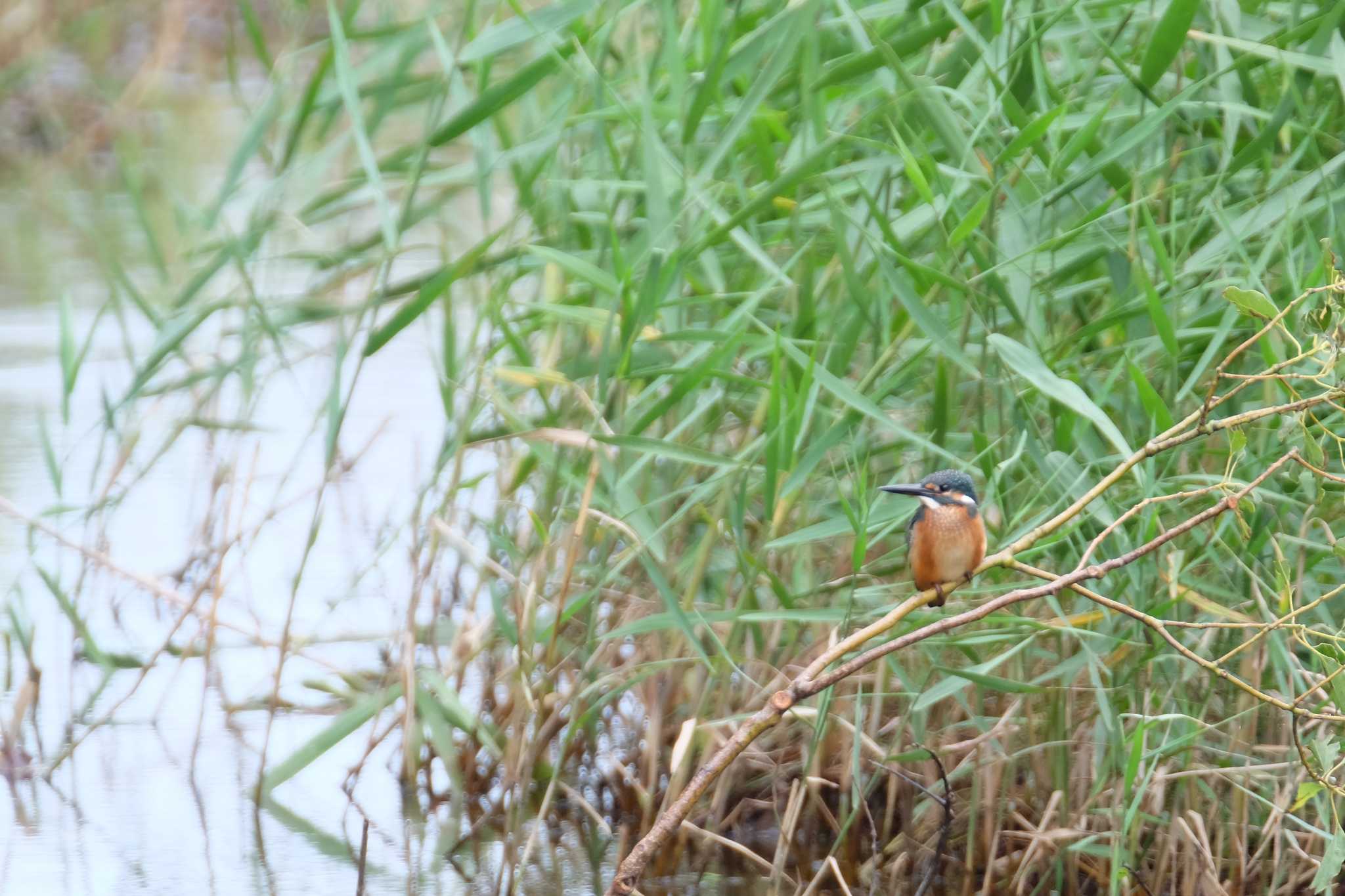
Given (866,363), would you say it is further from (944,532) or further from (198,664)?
(198,664)

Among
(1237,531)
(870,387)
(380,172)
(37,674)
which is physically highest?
(380,172)

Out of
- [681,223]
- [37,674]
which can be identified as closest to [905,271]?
[681,223]

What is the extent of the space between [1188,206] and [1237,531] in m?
0.51

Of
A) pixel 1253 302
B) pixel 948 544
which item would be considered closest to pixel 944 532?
pixel 948 544

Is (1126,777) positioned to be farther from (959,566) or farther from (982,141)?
(982,141)

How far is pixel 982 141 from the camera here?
2773mm

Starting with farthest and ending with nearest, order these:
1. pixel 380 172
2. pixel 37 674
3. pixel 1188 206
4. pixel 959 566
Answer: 1. pixel 37 674
2. pixel 380 172
3. pixel 1188 206
4. pixel 959 566

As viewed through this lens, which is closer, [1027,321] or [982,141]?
[1027,321]

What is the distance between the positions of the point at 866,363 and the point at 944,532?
1.81 feet

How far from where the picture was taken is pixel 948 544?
235 centimetres

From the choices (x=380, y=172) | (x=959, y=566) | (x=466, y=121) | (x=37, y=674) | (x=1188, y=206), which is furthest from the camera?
(x=37, y=674)

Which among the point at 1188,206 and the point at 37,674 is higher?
the point at 1188,206

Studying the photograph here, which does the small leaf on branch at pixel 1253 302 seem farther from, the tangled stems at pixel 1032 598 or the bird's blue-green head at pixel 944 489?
the bird's blue-green head at pixel 944 489

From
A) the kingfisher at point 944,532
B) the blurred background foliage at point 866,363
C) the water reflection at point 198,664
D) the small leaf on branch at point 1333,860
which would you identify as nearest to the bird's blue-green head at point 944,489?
the kingfisher at point 944,532
